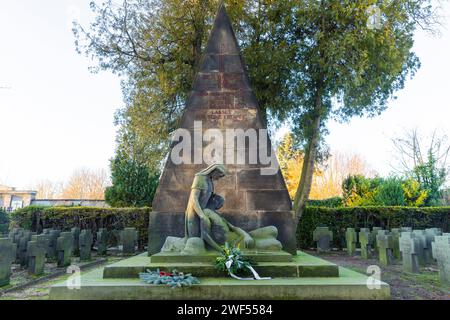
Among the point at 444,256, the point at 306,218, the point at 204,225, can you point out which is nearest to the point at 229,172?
the point at 204,225

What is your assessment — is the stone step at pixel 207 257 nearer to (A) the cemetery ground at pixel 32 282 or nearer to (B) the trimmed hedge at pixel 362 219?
(A) the cemetery ground at pixel 32 282

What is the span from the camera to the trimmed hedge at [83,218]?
13.0m

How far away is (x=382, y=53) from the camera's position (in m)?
12.4

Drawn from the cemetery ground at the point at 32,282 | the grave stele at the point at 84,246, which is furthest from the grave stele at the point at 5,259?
the grave stele at the point at 84,246

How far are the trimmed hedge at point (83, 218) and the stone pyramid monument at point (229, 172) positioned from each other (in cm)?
650

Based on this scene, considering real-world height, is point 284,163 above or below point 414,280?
above

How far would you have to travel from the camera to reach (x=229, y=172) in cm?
737

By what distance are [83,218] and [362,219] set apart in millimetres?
11344

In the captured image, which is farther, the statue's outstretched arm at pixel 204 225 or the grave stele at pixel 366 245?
the grave stele at pixel 366 245

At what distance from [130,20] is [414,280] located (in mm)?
14433

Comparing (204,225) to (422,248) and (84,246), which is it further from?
Answer: (422,248)
